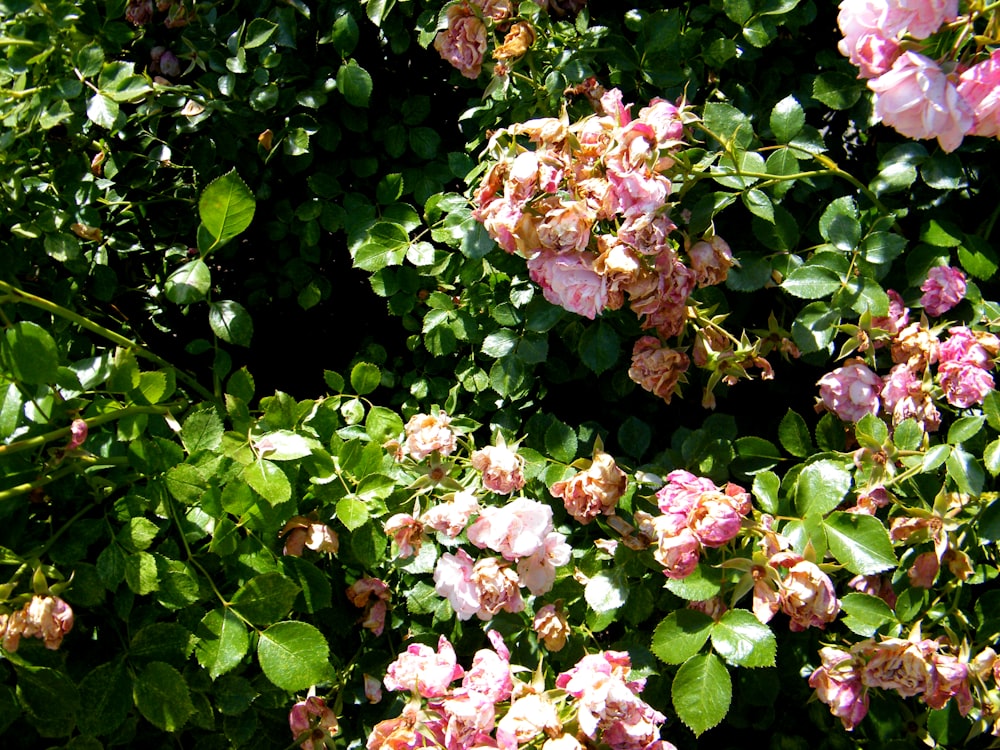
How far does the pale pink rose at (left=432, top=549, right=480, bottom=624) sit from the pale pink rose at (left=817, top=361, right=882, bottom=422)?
62 centimetres

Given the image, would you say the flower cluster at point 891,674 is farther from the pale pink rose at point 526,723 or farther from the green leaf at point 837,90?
the green leaf at point 837,90

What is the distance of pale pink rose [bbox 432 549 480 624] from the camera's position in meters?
1.19

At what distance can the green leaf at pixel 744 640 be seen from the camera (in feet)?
3.60

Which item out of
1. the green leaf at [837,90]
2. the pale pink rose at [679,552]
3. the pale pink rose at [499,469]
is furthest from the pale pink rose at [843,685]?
the green leaf at [837,90]

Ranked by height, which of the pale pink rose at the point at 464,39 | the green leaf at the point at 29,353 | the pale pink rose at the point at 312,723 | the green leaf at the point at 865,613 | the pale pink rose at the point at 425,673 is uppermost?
the pale pink rose at the point at 464,39

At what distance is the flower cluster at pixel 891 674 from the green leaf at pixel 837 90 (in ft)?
2.92

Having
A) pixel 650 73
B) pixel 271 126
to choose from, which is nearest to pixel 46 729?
pixel 271 126

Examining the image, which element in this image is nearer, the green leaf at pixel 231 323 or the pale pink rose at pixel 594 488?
the pale pink rose at pixel 594 488

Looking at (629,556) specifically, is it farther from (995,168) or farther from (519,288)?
(995,168)

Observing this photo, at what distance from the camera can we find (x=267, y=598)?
122 cm

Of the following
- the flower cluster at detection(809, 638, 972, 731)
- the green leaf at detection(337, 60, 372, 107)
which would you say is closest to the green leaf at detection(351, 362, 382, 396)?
the green leaf at detection(337, 60, 372, 107)

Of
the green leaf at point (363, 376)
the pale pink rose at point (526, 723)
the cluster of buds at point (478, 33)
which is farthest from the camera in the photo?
the green leaf at point (363, 376)

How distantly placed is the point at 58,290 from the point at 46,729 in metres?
0.88

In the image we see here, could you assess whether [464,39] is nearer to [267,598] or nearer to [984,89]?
[984,89]
